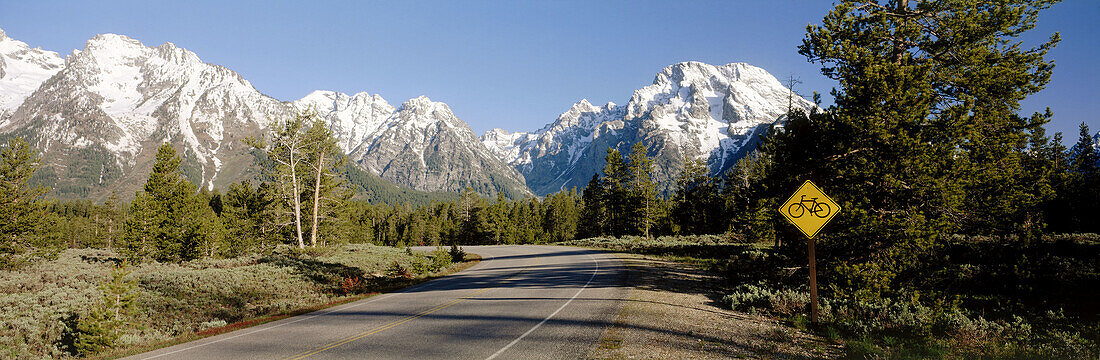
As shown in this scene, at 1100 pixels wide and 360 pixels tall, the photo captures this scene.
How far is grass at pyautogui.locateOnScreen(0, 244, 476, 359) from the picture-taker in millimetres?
12250

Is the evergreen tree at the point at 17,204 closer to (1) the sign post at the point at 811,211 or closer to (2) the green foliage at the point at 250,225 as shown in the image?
(2) the green foliage at the point at 250,225

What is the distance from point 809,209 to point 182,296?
23.3 meters

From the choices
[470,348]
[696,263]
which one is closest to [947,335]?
[470,348]

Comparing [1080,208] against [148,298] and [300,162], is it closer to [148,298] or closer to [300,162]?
[148,298]

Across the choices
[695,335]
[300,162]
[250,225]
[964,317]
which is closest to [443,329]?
[695,335]

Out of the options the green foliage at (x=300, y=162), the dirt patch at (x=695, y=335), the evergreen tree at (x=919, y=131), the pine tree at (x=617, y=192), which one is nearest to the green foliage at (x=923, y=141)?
the evergreen tree at (x=919, y=131)

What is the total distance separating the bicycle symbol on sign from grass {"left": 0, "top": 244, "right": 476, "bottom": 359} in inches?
627

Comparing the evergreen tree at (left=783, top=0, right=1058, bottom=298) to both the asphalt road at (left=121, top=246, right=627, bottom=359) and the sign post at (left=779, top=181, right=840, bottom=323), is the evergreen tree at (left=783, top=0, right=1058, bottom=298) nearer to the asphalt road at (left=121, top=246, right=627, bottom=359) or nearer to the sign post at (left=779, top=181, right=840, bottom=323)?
the sign post at (left=779, top=181, right=840, bottom=323)

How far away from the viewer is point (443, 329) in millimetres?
11312

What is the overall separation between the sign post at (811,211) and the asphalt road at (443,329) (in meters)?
5.04

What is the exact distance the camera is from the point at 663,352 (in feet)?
28.4

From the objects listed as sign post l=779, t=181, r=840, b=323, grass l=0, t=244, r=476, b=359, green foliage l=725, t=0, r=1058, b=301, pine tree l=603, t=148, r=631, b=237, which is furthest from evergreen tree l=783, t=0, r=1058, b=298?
pine tree l=603, t=148, r=631, b=237

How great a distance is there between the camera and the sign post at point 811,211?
10703 mm

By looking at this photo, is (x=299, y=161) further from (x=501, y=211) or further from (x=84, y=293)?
(x=501, y=211)
